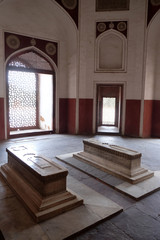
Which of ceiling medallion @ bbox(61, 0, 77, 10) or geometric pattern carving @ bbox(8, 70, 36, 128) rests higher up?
ceiling medallion @ bbox(61, 0, 77, 10)

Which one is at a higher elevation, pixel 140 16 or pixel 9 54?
pixel 140 16

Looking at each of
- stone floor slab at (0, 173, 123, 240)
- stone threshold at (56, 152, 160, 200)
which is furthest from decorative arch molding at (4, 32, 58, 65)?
stone floor slab at (0, 173, 123, 240)

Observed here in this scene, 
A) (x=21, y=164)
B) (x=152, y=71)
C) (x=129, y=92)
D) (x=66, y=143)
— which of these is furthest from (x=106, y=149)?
(x=152, y=71)

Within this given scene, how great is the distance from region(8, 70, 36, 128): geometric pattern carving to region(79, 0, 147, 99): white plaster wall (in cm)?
215

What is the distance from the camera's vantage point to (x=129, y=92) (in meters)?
6.84

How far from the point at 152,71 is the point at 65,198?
573 cm

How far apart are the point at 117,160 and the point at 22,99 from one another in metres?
5.27

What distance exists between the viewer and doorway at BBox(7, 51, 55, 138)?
21.8 ft

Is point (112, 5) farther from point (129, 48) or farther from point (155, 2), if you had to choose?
point (129, 48)

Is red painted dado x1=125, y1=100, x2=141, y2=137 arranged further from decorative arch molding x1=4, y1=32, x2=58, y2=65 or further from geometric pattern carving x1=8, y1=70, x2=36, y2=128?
geometric pattern carving x1=8, y1=70, x2=36, y2=128

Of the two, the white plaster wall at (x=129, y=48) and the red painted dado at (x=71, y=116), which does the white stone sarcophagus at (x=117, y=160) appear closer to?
the red painted dado at (x=71, y=116)

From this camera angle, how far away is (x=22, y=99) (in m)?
7.60

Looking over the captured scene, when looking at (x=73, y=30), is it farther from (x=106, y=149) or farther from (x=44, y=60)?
(x=106, y=149)

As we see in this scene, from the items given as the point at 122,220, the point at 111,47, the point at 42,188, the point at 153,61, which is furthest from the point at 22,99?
the point at 122,220
